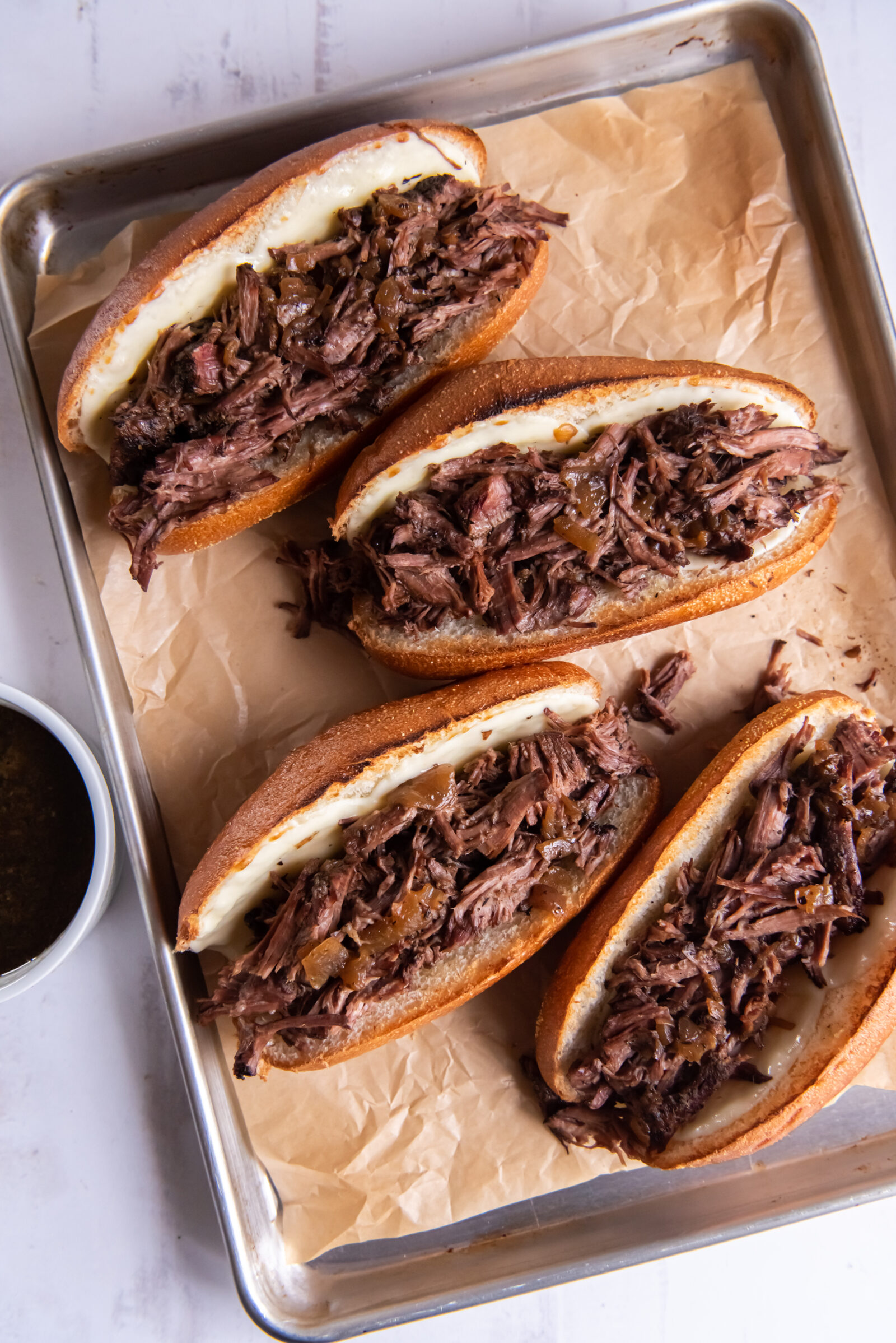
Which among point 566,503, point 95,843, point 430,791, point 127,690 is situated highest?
point 566,503

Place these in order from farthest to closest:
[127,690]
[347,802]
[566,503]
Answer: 1. [127,690]
2. [566,503]
3. [347,802]

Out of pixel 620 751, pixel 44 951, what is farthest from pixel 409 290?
pixel 44 951

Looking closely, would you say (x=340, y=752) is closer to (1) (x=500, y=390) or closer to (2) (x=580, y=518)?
(2) (x=580, y=518)

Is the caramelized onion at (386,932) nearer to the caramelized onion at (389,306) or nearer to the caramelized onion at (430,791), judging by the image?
the caramelized onion at (430,791)

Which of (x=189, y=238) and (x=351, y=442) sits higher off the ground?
(x=189, y=238)

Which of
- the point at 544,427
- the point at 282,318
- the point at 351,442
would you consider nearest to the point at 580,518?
the point at 544,427

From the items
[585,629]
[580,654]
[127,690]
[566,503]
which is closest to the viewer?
[566,503]

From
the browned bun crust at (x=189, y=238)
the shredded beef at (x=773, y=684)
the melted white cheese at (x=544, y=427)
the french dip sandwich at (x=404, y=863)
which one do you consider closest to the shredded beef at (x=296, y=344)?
the browned bun crust at (x=189, y=238)

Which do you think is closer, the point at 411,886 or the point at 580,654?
the point at 411,886

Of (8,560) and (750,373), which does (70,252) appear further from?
(750,373)
